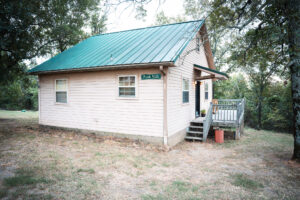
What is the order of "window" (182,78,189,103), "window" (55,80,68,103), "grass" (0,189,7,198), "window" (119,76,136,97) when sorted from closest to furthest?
"grass" (0,189,7,198) < "window" (119,76,136,97) < "window" (182,78,189,103) < "window" (55,80,68,103)

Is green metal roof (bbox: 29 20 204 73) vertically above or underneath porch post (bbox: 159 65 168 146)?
above

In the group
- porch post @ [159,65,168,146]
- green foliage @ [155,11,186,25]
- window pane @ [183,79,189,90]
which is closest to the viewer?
porch post @ [159,65,168,146]

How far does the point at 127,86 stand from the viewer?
349 inches

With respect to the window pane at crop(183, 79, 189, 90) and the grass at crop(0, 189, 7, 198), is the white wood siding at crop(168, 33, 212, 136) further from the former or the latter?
the grass at crop(0, 189, 7, 198)

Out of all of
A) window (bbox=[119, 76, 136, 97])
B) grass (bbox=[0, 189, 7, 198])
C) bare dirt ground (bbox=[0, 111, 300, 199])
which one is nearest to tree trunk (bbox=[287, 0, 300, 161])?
bare dirt ground (bbox=[0, 111, 300, 199])

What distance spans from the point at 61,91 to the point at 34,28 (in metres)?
4.91

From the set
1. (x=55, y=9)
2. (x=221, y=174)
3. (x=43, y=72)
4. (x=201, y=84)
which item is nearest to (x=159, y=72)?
(x=221, y=174)

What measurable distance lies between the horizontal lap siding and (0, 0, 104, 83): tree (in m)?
2.44

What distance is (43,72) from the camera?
1110 cm

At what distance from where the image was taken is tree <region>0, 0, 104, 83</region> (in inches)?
391

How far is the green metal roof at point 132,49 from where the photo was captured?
27.2 feet

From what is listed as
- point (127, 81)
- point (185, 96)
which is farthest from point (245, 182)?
point (127, 81)

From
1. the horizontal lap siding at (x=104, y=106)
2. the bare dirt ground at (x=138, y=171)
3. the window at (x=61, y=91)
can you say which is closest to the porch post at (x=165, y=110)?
the horizontal lap siding at (x=104, y=106)

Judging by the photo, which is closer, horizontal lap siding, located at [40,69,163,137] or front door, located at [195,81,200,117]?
horizontal lap siding, located at [40,69,163,137]
